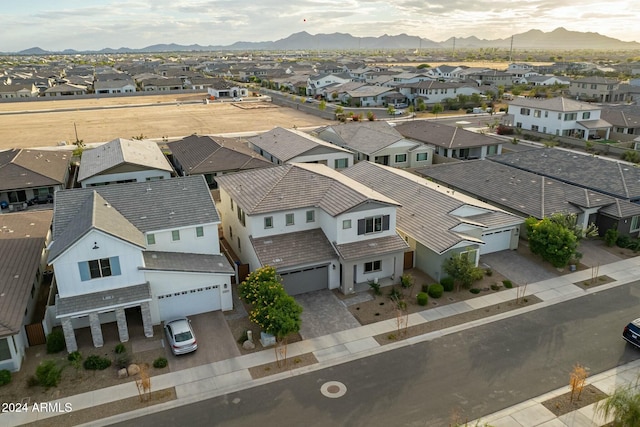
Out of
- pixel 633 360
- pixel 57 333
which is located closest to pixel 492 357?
pixel 633 360

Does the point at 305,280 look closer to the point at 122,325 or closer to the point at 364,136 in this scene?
the point at 122,325

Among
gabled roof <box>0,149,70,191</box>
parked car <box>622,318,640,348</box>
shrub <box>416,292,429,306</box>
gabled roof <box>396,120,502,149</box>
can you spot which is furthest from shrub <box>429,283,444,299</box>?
gabled roof <box>0,149,70,191</box>

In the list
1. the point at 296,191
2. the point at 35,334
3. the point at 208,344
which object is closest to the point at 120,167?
the point at 296,191

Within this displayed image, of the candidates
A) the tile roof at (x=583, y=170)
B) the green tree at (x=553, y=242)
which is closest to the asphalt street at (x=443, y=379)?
the green tree at (x=553, y=242)

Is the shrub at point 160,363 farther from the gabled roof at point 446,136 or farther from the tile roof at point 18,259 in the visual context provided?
the gabled roof at point 446,136

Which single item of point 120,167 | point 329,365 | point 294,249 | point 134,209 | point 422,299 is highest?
point 134,209
